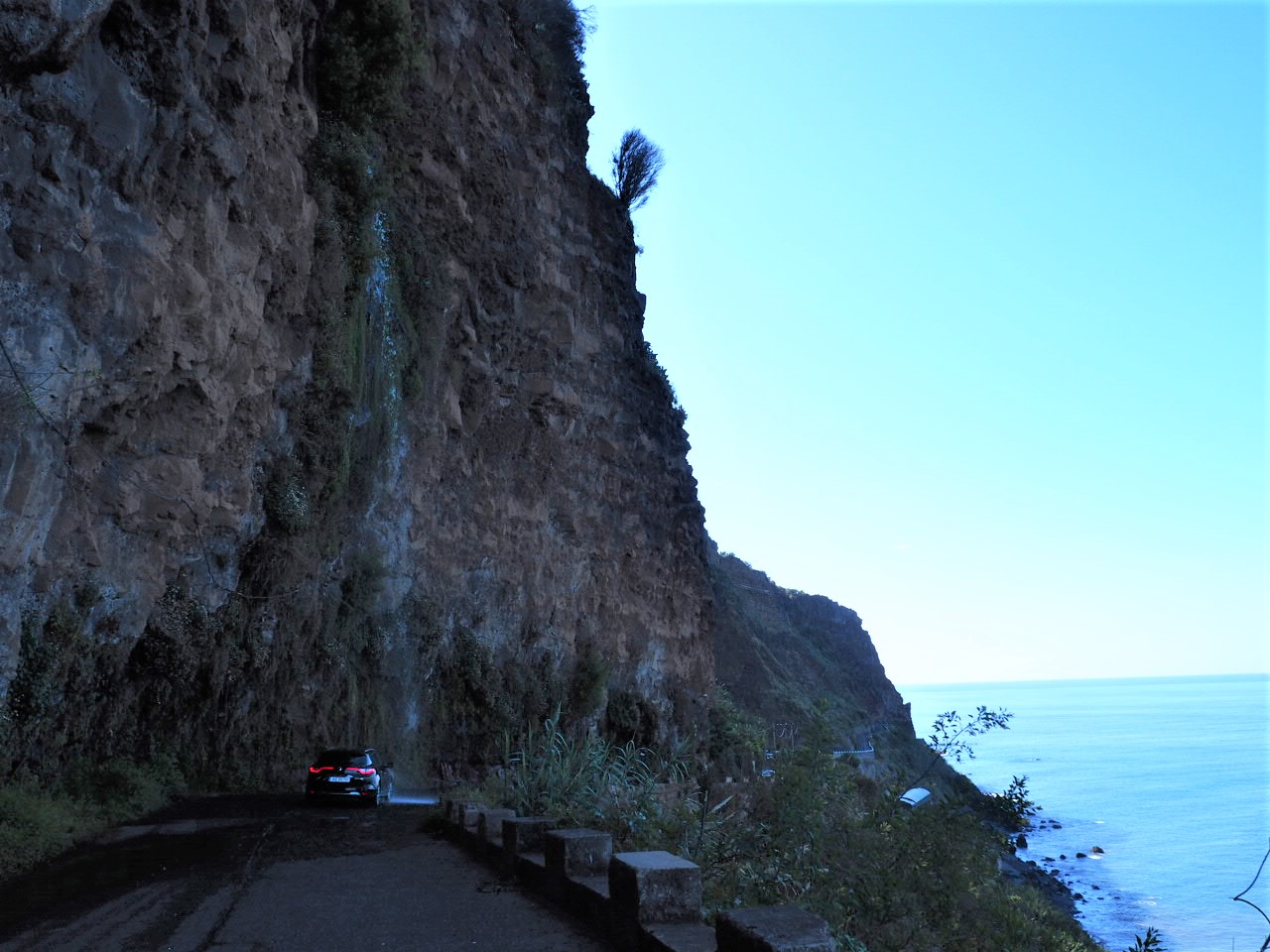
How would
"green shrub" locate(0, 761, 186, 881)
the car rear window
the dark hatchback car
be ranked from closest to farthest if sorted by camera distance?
"green shrub" locate(0, 761, 186, 881) < the dark hatchback car < the car rear window

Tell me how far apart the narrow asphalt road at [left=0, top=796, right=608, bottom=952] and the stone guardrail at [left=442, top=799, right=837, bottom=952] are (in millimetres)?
188

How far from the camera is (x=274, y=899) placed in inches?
318

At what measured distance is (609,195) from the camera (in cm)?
3098

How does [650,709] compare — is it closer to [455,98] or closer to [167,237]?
[455,98]

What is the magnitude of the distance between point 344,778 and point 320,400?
21.4 ft

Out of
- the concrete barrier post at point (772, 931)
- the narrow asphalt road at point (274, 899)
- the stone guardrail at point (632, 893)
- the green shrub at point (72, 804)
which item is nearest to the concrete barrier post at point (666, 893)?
the stone guardrail at point (632, 893)

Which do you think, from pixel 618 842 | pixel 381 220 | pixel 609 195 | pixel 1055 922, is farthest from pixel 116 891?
pixel 609 195

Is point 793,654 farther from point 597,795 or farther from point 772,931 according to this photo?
point 772,931

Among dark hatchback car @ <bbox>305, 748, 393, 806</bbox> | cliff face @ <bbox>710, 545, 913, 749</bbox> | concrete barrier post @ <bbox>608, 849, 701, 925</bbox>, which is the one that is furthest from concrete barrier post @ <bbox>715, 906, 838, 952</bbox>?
cliff face @ <bbox>710, 545, 913, 749</bbox>

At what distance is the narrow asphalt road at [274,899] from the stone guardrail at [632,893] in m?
0.19

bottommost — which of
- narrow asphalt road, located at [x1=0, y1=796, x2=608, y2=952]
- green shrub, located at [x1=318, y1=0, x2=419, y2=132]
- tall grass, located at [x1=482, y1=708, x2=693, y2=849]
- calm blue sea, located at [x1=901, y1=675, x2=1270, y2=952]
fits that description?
calm blue sea, located at [x1=901, y1=675, x2=1270, y2=952]

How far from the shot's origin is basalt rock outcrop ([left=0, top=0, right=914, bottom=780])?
36.5 feet

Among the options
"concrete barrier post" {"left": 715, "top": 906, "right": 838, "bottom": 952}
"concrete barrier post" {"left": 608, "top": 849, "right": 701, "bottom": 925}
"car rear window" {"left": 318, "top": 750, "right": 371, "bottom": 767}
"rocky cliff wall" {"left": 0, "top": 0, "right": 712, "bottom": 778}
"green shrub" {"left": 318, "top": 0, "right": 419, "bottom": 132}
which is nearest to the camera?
"concrete barrier post" {"left": 715, "top": 906, "right": 838, "bottom": 952}

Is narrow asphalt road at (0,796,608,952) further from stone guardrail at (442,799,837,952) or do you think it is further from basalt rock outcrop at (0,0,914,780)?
basalt rock outcrop at (0,0,914,780)
